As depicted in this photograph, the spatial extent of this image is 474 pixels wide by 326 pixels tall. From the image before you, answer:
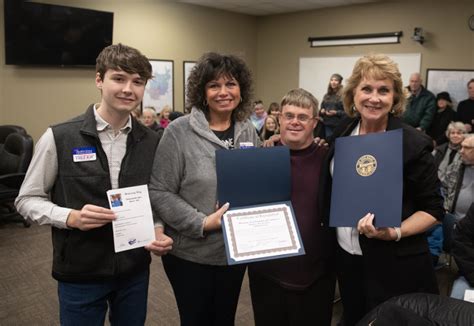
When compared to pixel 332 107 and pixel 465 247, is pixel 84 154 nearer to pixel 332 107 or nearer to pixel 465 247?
pixel 465 247

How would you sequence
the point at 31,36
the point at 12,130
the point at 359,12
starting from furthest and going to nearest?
the point at 359,12 < the point at 31,36 < the point at 12,130

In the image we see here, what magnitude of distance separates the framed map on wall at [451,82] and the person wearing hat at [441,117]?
26cm

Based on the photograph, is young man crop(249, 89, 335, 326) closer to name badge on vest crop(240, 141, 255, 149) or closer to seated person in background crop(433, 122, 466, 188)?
name badge on vest crop(240, 141, 255, 149)

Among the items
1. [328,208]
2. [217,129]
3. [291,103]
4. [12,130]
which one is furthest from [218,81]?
[12,130]

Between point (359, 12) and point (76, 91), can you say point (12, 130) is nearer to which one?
point (76, 91)

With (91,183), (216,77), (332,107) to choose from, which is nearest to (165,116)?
(332,107)

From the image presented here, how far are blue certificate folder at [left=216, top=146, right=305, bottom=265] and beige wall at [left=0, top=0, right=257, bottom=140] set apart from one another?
521 centimetres

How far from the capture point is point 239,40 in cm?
893

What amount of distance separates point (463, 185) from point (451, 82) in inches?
159

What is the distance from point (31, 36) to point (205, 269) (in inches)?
207

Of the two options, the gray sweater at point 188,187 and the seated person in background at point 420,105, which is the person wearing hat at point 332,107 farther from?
the gray sweater at point 188,187

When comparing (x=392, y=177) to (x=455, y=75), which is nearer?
(x=392, y=177)

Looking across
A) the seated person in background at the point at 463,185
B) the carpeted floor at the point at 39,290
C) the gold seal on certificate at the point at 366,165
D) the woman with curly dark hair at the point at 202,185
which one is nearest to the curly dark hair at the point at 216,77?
the woman with curly dark hair at the point at 202,185

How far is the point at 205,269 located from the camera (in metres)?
1.64
